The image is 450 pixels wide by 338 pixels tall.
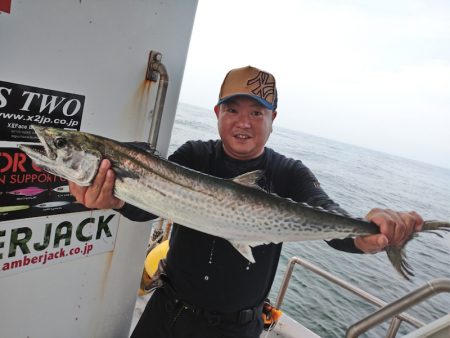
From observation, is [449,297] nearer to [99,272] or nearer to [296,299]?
[296,299]

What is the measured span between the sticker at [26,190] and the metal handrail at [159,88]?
69 centimetres

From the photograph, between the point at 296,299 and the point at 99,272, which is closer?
the point at 99,272

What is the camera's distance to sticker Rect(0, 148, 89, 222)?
5.98 feet

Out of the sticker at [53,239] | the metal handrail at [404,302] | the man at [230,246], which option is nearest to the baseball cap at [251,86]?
the man at [230,246]

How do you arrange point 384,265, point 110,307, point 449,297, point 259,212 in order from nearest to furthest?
point 259,212
point 110,307
point 449,297
point 384,265

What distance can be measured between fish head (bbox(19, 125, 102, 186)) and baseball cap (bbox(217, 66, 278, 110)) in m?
1.13

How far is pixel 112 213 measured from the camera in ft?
8.05

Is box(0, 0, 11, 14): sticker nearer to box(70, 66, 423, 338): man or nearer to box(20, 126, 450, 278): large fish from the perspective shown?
box(20, 126, 450, 278): large fish

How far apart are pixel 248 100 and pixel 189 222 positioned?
109 centimetres

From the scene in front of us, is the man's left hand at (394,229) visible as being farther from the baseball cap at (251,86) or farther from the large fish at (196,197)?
the baseball cap at (251,86)

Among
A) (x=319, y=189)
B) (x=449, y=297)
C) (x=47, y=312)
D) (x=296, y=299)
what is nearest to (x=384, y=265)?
(x=449, y=297)

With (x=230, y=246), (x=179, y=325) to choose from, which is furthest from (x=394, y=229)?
(x=179, y=325)

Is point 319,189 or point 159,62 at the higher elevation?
point 159,62

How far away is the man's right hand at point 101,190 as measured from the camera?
1745 millimetres
